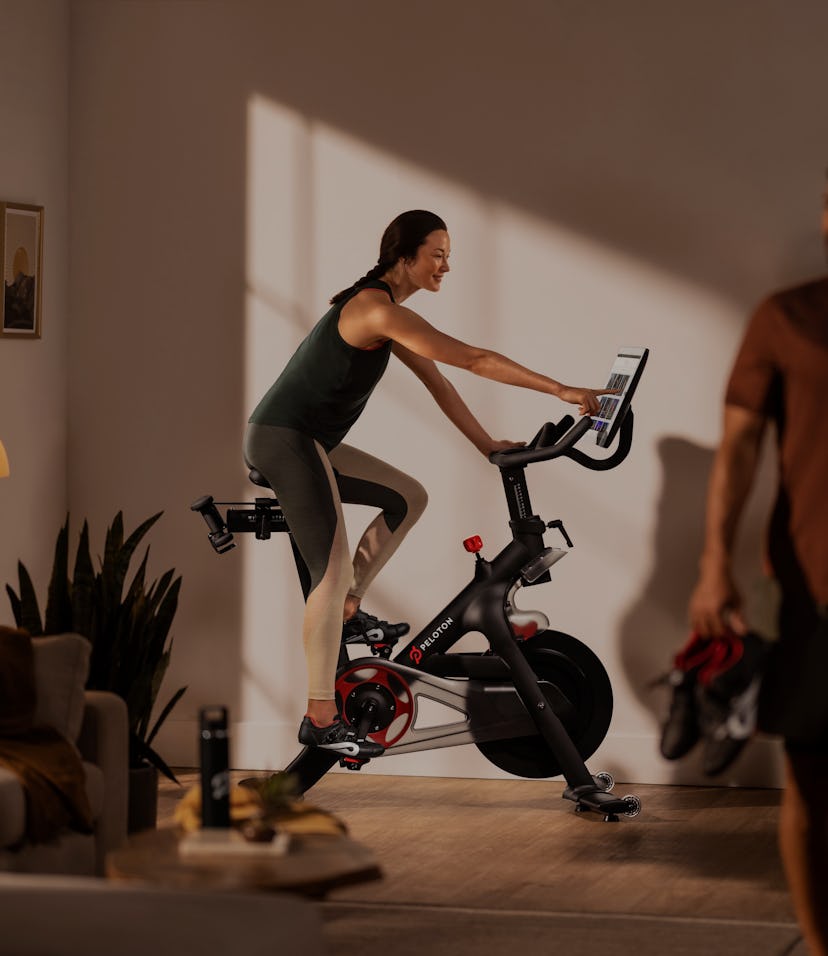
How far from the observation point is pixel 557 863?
4.27m

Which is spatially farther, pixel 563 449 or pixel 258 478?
pixel 258 478

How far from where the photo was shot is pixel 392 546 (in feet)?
16.9

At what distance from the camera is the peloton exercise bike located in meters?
4.96

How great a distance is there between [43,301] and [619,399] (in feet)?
7.54

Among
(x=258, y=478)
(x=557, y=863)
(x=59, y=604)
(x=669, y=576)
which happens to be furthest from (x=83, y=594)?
(x=669, y=576)

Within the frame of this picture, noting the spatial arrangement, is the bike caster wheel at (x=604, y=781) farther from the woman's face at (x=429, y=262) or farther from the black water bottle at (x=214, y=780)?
the black water bottle at (x=214, y=780)

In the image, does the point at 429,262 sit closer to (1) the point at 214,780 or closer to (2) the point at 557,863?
(2) the point at 557,863

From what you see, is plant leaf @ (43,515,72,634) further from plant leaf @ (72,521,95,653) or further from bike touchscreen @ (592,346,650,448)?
bike touchscreen @ (592,346,650,448)

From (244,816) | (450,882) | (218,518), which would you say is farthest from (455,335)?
(244,816)

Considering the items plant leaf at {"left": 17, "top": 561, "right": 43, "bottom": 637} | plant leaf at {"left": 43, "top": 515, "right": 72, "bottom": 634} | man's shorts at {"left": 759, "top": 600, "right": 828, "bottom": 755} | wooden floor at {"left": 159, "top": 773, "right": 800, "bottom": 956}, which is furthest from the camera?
plant leaf at {"left": 17, "top": 561, "right": 43, "bottom": 637}

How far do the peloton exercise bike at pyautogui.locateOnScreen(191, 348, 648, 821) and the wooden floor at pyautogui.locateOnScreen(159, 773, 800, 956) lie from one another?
0.21 meters

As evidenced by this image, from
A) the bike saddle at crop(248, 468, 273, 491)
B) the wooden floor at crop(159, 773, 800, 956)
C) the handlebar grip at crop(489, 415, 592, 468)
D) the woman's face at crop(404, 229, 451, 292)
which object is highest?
the woman's face at crop(404, 229, 451, 292)

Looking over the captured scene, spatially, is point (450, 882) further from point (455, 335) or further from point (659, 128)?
point (659, 128)

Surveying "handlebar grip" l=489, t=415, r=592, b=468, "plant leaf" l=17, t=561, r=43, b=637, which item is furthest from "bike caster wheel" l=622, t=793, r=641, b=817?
"plant leaf" l=17, t=561, r=43, b=637
